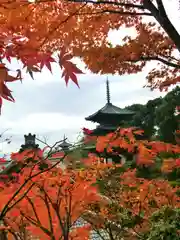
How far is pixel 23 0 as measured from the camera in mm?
2848

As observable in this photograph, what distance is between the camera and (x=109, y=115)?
90.2 feet

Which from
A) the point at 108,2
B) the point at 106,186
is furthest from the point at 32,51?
the point at 108,2

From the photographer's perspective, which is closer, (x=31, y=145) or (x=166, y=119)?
(x=31, y=145)

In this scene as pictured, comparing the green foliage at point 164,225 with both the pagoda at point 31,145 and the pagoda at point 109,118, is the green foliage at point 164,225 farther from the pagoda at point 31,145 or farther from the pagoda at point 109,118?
the pagoda at point 109,118

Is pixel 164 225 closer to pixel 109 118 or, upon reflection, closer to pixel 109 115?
pixel 109 115

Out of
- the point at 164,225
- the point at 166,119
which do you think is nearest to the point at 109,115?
the point at 166,119

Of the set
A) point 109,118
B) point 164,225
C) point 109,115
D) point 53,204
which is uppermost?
point 109,115

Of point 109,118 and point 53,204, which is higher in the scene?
point 109,118

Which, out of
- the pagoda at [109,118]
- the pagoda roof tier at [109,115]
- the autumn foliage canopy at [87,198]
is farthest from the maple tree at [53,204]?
the pagoda roof tier at [109,115]

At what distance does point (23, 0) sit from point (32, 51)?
1.41 meters

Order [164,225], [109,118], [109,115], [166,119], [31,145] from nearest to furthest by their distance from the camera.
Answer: [31,145]
[164,225]
[166,119]
[109,115]
[109,118]

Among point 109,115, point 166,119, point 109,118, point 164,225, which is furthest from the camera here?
point 109,118

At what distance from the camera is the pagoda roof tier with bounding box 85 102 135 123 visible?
89.7 ft

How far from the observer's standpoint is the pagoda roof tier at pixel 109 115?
27344 mm
